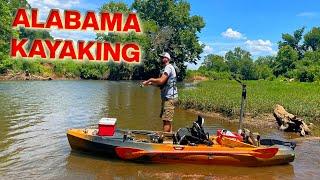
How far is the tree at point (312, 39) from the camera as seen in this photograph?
102m

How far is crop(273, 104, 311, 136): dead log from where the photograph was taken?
15.2 m

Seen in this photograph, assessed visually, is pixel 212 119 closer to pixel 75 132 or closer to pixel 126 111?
pixel 126 111

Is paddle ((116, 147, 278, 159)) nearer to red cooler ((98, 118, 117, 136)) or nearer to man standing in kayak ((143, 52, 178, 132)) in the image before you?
red cooler ((98, 118, 117, 136))

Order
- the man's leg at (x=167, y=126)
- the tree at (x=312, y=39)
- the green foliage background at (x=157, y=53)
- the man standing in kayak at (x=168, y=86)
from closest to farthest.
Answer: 1. the man standing in kayak at (x=168, y=86)
2. the man's leg at (x=167, y=126)
3. the green foliage background at (x=157, y=53)
4. the tree at (x=312, y=39)

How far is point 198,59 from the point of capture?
77.6 meters

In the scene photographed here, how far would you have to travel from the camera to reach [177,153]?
1021cm

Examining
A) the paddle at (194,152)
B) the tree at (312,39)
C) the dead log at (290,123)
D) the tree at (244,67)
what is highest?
the tree at (312,39)

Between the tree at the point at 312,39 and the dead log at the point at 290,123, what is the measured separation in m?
92.0

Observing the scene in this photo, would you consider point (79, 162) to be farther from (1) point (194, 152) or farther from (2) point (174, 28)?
(2) point (174, 28)

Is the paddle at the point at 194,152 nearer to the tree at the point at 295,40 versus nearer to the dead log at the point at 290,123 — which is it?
the dead log at the point at 290,123

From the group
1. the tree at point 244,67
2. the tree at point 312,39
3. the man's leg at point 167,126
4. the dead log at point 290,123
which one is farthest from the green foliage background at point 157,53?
the man's leg at point 167,126

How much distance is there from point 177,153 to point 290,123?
7.03 m

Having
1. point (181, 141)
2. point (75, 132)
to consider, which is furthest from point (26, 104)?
point (181, 141)

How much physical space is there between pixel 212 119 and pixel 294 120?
4096 mm
